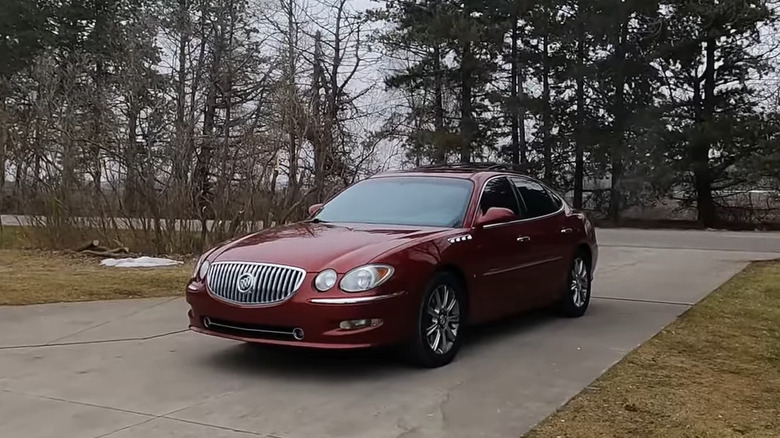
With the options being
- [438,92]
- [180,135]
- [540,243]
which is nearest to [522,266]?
[540,243]

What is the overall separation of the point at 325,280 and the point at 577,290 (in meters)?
3.67

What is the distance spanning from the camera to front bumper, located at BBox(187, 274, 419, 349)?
5.63 metres

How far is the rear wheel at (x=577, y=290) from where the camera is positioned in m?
8.36

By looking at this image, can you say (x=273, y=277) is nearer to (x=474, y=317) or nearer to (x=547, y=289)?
(x=474, y=317)

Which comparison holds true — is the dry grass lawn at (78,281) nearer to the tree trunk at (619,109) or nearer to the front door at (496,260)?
the front door at (496,260)

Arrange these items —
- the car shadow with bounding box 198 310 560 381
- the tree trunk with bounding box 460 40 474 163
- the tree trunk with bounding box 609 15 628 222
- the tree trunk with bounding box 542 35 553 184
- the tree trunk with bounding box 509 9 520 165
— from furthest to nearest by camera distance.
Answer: the tree trunk with bounding box 509 9 520 165 → the tree trunk with bounding box 460 40 474 163 → the tree trunk with bounding box 542 35 553 184 → the tree trunk with bounding box 609 15 628 222 → the car shadow with bounding box 198 310 560 381

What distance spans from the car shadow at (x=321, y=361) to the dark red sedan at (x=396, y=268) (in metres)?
0.25

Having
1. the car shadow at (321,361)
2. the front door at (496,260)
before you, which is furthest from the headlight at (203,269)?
the front door at (496,260)

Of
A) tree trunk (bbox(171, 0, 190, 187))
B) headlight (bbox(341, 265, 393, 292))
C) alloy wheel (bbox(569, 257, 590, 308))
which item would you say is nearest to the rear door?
alloy wheel (bbox(569, 257, 590, 308))

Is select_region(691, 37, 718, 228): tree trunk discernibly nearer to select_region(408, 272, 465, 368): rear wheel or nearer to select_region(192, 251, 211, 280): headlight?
select_region(408, 272, 465, 368): rear wheel

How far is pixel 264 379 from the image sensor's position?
19.1ft

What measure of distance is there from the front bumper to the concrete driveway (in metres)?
0.30

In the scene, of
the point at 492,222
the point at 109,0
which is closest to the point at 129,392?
the point at 492,222

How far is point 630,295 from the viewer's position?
998 cm
